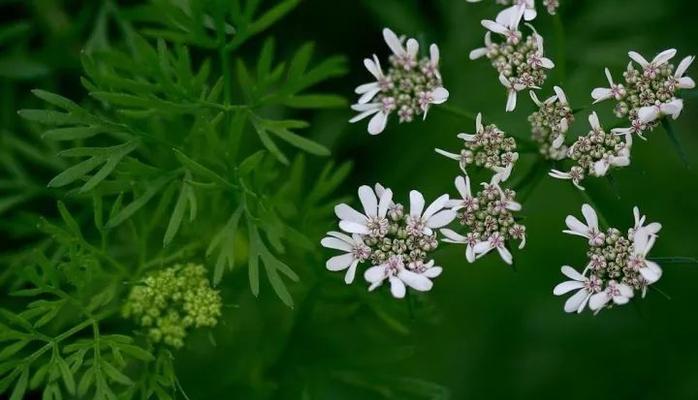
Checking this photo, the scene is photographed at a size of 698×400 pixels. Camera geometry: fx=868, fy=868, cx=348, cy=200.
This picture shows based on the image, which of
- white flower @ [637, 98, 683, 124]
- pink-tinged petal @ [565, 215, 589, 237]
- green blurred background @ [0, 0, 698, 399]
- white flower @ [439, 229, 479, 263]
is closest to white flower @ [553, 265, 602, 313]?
pink-tinged petal @ [565, 215, 589, 237]

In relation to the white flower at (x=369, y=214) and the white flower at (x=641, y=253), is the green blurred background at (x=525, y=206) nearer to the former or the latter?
the white flower at (x=369, y=214)

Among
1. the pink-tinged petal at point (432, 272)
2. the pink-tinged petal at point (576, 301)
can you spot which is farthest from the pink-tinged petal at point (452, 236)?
the pink-tinged petal at point (576, 301)

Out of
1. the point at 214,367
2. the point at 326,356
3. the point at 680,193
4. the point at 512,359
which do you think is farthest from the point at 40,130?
the point at 680,193

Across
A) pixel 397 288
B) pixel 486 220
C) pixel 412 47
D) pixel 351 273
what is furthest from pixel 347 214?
pixel 412 47

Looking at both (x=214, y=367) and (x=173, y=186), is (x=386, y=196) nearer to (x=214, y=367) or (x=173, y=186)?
(x=173, y=186)

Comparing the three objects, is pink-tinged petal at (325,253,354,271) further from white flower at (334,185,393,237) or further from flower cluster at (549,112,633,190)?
flower cluster at (549,112,633,190)
